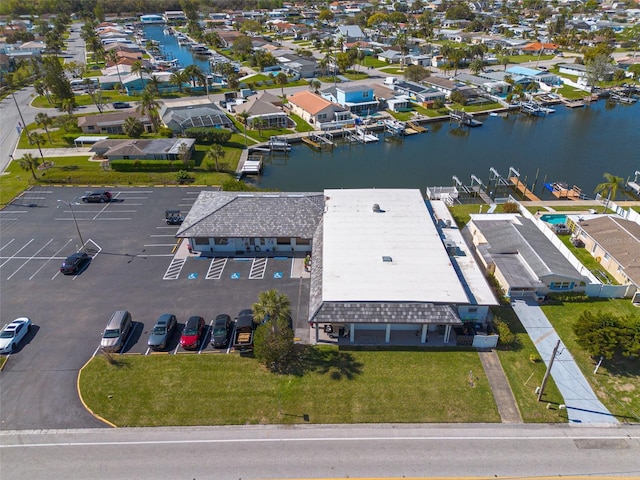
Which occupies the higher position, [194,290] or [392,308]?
[392,308]

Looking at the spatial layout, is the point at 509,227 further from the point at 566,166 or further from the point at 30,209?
the point at 30,209

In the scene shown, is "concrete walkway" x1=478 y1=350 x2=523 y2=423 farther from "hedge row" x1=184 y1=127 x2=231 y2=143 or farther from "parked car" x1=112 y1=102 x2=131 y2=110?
"parked car" x1=112 y1=102 x2=131 y2=110

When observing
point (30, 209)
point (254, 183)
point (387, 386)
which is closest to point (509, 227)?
point (387, 386)

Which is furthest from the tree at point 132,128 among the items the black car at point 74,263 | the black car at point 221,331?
the black car at point 221,331

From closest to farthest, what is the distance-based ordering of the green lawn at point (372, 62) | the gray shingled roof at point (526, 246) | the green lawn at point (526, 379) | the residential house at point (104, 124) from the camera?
the green lawn at point (526, 379) < the gray shingled roof at point (526, 246) < the residential house at point (104, 124) < the green lawn at point (372, 62)

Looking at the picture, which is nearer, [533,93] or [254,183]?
[254,183]

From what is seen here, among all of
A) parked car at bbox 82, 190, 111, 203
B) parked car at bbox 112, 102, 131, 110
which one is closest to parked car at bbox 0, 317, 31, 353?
parked car at bbox 82, 190, 111, 203

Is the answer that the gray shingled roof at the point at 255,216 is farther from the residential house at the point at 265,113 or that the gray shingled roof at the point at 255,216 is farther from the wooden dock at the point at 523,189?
the residential house at the point at 265,113
